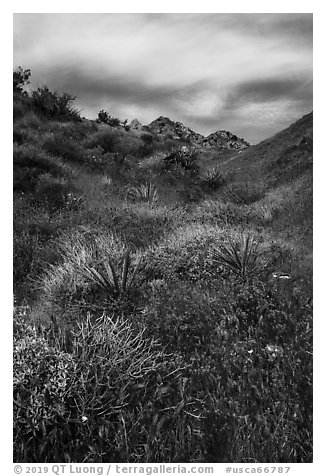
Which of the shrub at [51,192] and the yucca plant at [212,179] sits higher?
the yucca plant at [212,179]

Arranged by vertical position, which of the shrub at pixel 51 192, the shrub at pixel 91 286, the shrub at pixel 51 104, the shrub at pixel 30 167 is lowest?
the shrub at pixel 91 286

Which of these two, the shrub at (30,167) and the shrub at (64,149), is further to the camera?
the shrub at (64,149)

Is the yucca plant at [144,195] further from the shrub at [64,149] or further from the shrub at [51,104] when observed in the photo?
the shrub at [51,104]

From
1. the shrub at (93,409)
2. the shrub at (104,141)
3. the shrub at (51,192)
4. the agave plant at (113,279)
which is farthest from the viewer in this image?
the shrub at (104,141)

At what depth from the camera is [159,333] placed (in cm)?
412

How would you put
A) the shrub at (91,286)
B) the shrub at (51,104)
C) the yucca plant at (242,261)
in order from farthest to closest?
the shrub at (51,104) < the yucca plant at (242,261) < the shrub at (91,286)

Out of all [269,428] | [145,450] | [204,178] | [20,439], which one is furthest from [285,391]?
[204,178]

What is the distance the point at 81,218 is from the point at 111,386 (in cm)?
493

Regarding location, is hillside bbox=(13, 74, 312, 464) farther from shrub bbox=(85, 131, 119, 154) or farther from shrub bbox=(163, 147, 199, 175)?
shrub bbox=(85, 131, 119, 154)

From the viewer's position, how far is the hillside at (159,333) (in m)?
3.01

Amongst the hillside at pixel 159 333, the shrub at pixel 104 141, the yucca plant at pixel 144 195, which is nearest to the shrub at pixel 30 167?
the hillside at pixel 159 333

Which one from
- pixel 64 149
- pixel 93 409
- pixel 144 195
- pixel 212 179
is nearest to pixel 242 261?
pixel 93 409

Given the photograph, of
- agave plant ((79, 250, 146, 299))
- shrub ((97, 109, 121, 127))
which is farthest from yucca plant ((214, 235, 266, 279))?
shrub ((97, 109, 121, 127))

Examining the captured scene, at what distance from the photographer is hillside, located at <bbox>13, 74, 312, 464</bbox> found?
3.01 m
